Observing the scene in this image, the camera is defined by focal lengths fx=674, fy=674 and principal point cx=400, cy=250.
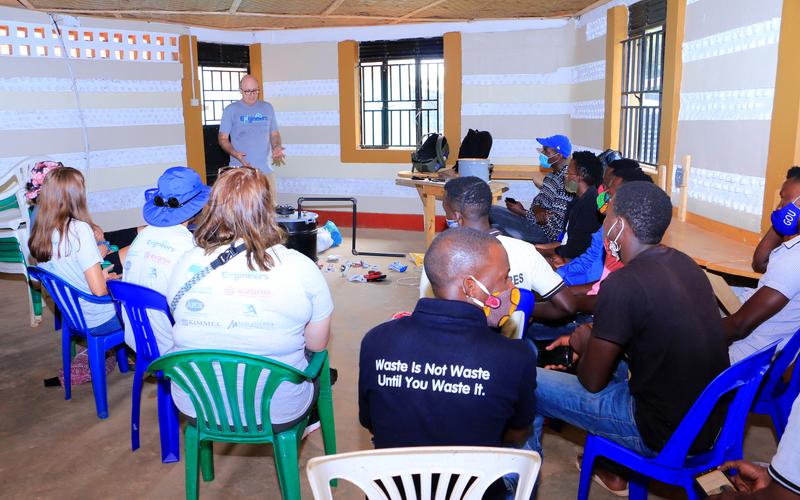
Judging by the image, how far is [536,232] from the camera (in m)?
4.82

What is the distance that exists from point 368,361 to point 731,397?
1212 millimetres

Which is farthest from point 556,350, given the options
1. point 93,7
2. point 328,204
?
point 328,204

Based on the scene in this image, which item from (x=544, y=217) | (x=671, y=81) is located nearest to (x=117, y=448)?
(x=544, y=217)

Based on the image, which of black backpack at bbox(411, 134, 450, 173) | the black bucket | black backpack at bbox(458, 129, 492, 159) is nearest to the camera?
the black bucket

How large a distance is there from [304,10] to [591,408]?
5611mm

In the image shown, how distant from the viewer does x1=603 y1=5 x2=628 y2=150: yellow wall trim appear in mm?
5922

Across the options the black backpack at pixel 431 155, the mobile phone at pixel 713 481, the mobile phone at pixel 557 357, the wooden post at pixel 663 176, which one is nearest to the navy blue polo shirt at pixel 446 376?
the mobile phone at pixel 713 481

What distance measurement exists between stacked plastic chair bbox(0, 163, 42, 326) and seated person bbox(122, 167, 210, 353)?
2162 mm

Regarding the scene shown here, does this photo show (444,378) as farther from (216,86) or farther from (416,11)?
(216,86)

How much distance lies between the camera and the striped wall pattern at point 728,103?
372cm

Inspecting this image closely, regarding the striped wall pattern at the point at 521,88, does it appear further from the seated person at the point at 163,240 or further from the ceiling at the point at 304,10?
the seated person at the point at 163,240

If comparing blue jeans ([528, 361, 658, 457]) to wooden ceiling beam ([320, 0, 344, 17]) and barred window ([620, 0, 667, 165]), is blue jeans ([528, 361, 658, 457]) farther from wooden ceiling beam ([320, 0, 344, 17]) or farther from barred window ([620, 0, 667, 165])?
wooden ceiling beam ([320, 0, 344, 17])

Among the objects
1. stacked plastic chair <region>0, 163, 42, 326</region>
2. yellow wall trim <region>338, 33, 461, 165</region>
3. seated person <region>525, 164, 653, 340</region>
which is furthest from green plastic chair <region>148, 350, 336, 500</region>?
yellow wall trim <region>338, 33, 461, 165</region>

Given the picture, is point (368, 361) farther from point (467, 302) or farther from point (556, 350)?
point (556, 350)
